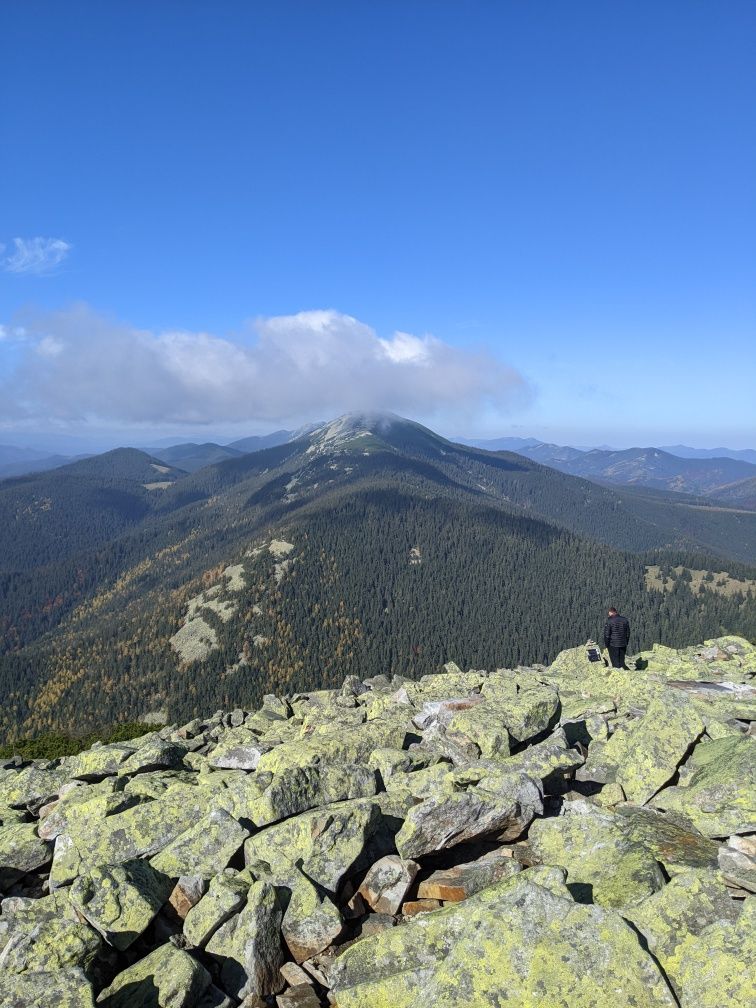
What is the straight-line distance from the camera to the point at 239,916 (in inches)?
468

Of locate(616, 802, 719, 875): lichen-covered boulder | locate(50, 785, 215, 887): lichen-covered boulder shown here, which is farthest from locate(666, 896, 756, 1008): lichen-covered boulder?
locate(50, 785, 215, 887): lichen-covered boulder

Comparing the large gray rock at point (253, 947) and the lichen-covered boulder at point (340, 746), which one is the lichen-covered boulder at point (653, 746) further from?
the large gray rock at point (253, 947)

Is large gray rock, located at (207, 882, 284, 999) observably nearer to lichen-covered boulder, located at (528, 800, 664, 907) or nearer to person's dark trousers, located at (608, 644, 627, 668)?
lichen-covered boulder, located at (528, 800, 664, 907)

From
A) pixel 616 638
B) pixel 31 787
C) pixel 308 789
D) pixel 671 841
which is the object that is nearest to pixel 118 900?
pixel 308 789

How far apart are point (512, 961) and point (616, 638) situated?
29.4 m

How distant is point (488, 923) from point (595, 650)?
30.6 m

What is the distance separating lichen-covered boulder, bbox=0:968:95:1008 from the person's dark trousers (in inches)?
1279

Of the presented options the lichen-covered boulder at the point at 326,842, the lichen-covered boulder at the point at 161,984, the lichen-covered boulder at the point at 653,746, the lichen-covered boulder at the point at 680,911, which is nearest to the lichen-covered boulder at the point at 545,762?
the lichen-covered boulder at the point at 653,746

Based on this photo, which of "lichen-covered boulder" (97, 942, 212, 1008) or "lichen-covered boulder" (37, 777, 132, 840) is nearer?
"lichen-covered boulder" (97, 942, 212, 1008)

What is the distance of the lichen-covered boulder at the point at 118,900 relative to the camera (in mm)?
12023

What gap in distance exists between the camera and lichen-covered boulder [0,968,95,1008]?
9898 mm

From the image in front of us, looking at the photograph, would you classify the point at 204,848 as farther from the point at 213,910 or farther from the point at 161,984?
the point at 161,984

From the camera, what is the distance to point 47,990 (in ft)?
33.0

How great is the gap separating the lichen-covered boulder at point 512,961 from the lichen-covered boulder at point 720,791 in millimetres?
5939
